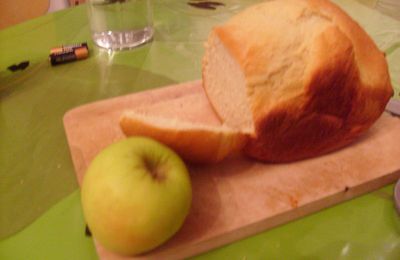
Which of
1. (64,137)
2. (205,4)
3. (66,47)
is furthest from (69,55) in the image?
(205,4)

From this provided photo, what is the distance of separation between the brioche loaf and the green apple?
0.24m

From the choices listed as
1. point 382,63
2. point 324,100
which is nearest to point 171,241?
point 324,100

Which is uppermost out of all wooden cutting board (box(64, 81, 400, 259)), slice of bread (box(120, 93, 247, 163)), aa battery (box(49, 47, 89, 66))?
slice of bread (box(120, 93, 247, 163))

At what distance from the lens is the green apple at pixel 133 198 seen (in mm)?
594

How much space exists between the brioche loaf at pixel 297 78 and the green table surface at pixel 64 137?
0.16 meters

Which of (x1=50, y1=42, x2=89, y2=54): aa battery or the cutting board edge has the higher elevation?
(x1=50, y1=42, x2=89, y2=54): aa battery

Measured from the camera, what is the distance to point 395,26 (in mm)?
1442

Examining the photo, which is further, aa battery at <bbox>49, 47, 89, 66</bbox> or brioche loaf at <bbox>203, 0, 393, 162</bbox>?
aa battery at <bbox>49, 47, 89, 66</bbox>

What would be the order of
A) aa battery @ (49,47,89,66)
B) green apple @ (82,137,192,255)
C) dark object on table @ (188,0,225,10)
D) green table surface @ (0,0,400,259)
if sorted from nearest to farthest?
green apple @ (82,137,192,255) < green table surface @ (0,0,400,259) < aa battery @ (49,47,89,66) < dark object on table @ (188,0,225,10)

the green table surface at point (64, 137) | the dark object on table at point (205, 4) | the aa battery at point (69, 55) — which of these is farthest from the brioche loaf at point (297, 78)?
the dark object on table at point (205, 4)

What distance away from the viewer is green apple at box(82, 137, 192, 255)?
59 centimetres

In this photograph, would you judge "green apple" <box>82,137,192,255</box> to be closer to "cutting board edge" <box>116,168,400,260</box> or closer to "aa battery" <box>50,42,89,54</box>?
"cutting board edge" <box>116,168,400,260</box>

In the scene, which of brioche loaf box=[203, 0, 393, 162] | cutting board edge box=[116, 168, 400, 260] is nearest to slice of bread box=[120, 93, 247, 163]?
brioche loaf box=[203, 0, 393, 162]

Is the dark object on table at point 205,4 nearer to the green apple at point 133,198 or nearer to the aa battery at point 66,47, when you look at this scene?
the aa battery at point 66,47
